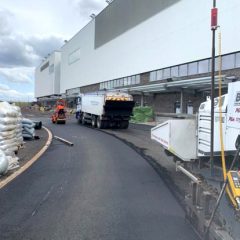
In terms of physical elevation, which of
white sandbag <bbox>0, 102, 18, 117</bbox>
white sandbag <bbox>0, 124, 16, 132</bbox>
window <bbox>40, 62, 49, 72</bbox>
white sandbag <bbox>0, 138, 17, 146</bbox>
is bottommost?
white sandbag <bbox>0, 138, 17, 146</bbox>

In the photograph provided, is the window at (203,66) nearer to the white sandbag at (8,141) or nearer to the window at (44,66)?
the white sandbag at (8,141)

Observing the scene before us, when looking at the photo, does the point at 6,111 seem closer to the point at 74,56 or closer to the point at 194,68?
the point at 194,68

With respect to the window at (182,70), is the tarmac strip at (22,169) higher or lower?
lower

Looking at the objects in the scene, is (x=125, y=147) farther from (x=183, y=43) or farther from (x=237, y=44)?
(x=183, y=43)

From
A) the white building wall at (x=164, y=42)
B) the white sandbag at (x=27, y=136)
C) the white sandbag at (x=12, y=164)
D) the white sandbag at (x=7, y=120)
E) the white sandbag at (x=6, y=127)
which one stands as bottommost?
the white sandbag at (x=12, y=164)

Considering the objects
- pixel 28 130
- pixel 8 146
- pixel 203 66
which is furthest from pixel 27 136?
pixel 203 66

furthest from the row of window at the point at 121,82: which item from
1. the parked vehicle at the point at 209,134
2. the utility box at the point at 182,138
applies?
the utility box at the point at 182,138

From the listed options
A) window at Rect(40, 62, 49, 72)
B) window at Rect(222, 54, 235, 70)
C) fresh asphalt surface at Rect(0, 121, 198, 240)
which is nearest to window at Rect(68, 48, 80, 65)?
window at Rect(40, 62, 49, 72)

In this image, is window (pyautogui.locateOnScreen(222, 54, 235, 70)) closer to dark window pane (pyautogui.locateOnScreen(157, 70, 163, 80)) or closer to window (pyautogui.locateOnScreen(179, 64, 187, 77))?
window (pyautogui.locateOnScreen(179, 64, 187, 77))

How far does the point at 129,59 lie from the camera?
56094mm

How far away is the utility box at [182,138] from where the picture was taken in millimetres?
10633

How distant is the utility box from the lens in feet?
34.9

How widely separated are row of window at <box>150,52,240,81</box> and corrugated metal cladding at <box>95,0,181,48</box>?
6629 millimetres

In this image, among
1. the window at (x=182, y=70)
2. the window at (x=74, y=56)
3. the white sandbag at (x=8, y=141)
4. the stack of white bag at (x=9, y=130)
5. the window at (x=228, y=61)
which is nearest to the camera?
the white sandbag at (x=8, y=141)
